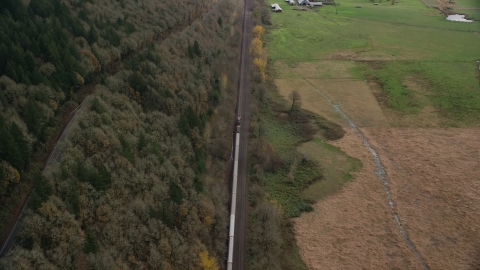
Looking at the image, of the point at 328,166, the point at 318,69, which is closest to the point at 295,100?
the point at 318,69

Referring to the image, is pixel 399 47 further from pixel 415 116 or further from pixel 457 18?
pixel 457 18

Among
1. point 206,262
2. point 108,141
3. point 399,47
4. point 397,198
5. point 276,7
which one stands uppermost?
Result: point 276,7

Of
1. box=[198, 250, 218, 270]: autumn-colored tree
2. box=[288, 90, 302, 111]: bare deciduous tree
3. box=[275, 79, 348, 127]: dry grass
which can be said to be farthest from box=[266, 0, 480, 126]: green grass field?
box=[198, 250, 218, 270]: autumn-colored tree

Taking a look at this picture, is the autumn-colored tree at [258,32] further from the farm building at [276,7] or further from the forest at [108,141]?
the forest at [108,141]

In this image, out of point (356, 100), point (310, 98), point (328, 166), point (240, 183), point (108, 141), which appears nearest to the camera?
point (108, 141)

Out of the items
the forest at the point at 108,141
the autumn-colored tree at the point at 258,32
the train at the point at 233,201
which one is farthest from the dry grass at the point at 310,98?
the autumn-colored tree at the point at 258,32

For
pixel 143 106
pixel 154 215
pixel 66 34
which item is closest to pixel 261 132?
pixel 143 106
